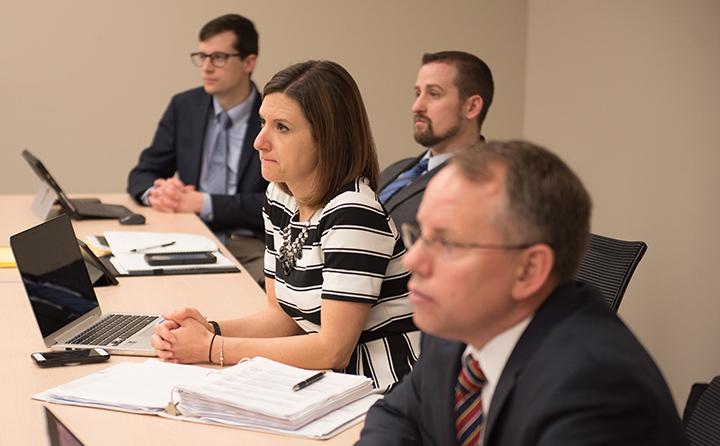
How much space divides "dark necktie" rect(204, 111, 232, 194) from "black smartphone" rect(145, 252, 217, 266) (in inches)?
49.2

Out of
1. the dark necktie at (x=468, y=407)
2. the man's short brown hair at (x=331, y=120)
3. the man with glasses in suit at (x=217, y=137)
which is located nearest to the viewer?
the dark necktie at (x=468, y=407)

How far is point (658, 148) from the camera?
4375 mm

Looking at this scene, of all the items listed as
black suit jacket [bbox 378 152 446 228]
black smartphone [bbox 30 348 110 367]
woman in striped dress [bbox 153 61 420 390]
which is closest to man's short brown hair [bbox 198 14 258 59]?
black suit jacket [bbox 378 152 446 228]

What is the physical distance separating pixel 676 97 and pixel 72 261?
2804 mm

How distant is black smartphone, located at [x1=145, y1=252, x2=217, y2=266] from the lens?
3.30 m

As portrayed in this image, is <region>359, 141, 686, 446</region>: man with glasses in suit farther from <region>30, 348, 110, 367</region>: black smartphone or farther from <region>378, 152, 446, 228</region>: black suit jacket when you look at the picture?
<region>378, 152, 446, 228</region>: black suit jacket

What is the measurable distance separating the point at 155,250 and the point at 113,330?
986 mm

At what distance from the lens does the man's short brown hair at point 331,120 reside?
2.36 m

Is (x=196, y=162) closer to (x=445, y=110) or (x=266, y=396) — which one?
(x=445, y=110)

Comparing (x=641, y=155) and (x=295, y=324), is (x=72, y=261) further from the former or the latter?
(x=641, y=155)

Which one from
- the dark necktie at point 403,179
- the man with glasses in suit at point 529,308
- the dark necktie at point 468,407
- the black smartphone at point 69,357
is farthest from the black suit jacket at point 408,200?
the man with glasses in suit at point 529,308

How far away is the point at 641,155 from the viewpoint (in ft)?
14.9

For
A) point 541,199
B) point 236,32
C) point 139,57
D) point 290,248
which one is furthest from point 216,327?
point 139,57

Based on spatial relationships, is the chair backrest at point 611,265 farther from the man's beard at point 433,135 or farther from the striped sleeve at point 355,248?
the man's beard at point 433,135
